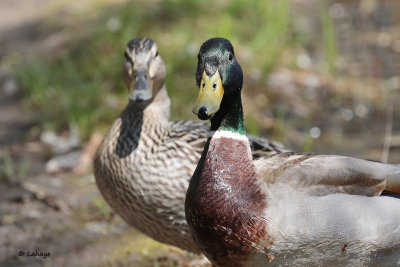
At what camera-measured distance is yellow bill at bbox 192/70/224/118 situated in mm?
2729

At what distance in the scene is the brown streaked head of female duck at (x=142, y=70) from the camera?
3.85 meters

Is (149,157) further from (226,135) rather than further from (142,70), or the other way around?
(226,135)

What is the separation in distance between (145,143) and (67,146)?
6.81 feet

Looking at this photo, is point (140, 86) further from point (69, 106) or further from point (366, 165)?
point (69, 106)

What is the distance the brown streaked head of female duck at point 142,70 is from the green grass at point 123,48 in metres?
1.49

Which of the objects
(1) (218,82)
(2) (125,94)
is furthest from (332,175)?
(2) (125,94)

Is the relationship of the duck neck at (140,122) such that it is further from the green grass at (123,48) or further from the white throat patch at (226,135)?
the green grass at (123,48)

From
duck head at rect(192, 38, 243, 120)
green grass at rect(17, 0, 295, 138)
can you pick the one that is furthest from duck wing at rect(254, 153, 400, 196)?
green grass at rect(17, 0, 295, 138)

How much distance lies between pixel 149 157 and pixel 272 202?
1.07 meters

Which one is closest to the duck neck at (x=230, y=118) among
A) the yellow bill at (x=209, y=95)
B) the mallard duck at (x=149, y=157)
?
the yellow bill at (x=209, y=95)

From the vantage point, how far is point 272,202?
9.47ft

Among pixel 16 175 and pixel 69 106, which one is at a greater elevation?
pixel 69 106

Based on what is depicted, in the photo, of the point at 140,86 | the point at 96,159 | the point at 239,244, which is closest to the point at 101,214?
the point at 96,159

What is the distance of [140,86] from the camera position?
152 inches
